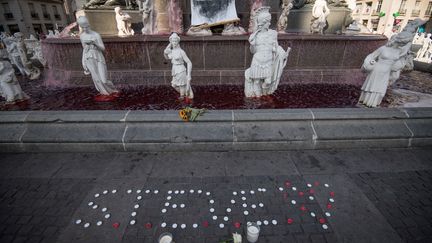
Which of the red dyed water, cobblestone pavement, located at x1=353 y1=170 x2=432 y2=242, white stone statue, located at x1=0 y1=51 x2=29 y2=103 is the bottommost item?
cobblestone pavement, located at x1=353 y1=170 x2=432 y2=242

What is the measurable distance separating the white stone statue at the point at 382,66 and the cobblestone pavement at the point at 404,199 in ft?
7.57

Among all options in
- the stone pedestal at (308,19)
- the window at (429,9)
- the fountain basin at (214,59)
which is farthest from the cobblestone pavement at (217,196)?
the window at (429,9)

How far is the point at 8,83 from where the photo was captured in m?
6.30

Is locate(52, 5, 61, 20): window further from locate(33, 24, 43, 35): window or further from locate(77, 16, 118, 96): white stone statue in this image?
locate(77, 16, 118, 96): white stone statue

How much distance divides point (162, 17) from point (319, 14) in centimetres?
812

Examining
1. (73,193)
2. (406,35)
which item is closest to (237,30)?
(406,35)

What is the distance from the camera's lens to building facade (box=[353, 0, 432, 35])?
33.8 metres

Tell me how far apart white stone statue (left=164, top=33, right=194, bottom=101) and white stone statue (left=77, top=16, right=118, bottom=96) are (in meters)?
2.01

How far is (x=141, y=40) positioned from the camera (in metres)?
7.82

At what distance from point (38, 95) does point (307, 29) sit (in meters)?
15.0

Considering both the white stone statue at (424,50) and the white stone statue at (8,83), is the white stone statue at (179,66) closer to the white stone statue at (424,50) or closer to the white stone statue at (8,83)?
the white stone statue at (8,83)

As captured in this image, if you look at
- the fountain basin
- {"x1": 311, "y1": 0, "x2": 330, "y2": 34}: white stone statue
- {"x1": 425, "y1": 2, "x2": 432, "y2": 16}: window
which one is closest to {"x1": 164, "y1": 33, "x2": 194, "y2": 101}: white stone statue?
the fountain basin

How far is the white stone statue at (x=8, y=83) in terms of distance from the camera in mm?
6113

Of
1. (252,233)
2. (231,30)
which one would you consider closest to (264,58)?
(252,233)
